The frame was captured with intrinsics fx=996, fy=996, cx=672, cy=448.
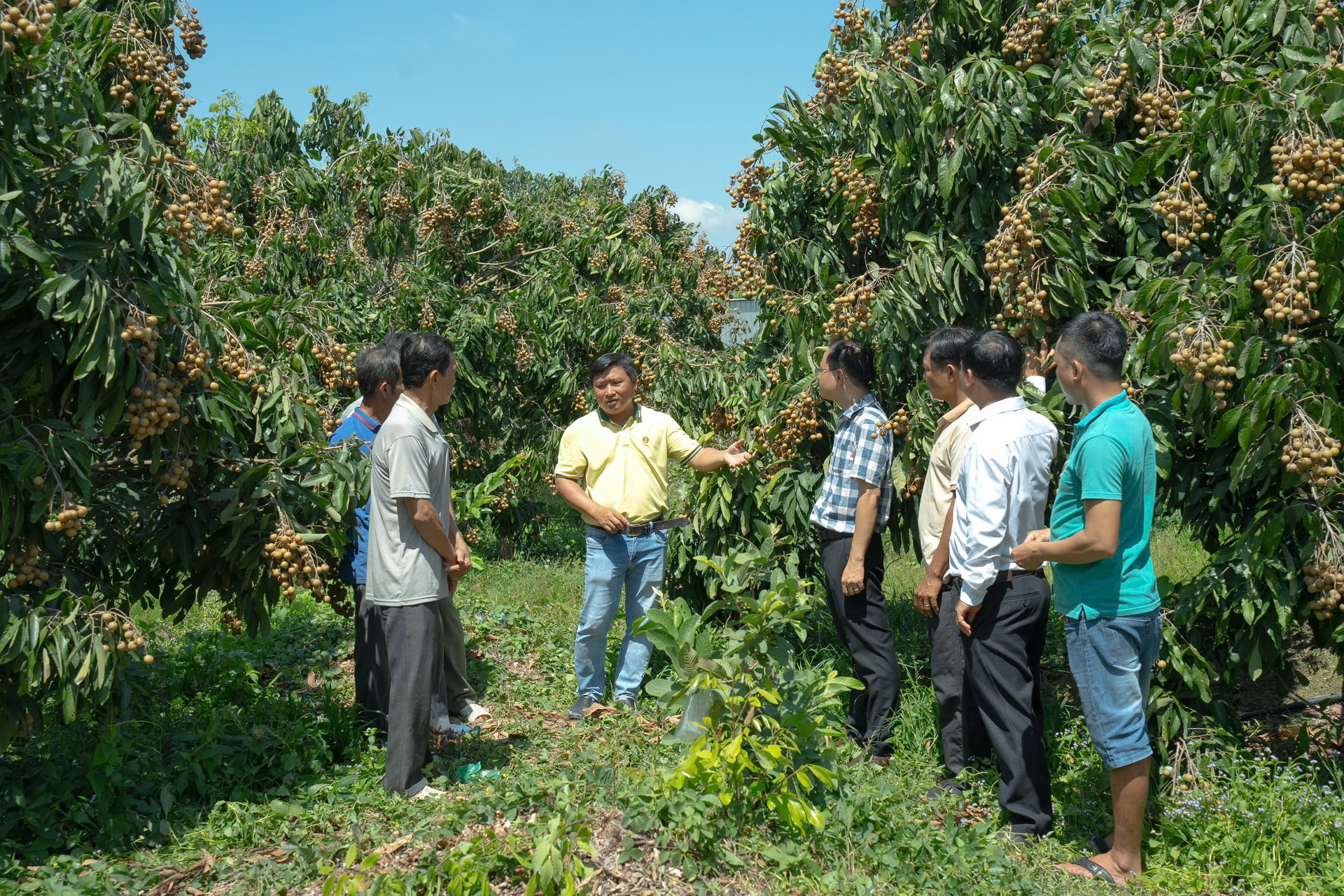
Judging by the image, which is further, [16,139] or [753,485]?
[753,485]

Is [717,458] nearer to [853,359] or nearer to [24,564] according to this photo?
[853,359]

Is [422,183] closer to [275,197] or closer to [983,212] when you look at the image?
[275,197]

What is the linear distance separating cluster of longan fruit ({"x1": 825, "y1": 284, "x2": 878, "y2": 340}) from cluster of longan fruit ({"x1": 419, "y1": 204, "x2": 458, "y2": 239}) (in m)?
4.80

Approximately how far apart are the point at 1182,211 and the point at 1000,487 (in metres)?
1.31

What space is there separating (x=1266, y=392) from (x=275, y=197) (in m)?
8.08

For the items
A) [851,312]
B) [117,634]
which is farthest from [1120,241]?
[117,634]

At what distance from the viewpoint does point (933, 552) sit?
404 cm

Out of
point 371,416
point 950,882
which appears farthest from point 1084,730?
point 371,416

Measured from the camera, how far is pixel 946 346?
388cm

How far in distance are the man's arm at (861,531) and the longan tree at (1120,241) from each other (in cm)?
53

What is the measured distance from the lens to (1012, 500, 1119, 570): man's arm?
3.07m

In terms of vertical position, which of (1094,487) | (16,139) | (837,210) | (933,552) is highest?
(837,210)

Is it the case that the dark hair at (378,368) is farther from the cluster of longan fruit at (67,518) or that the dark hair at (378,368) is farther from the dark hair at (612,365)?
the cluster of longan fruit at (67,518)

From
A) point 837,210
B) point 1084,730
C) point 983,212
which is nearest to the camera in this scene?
point 1084,730
